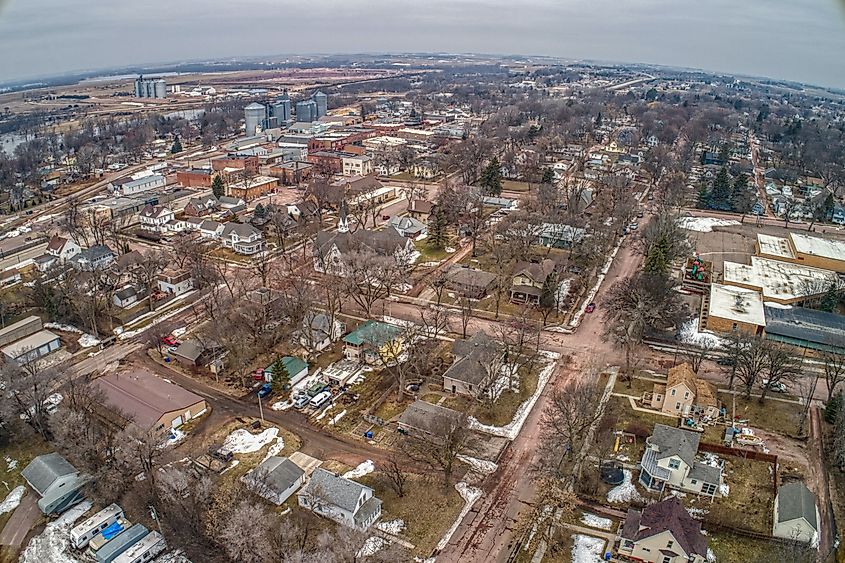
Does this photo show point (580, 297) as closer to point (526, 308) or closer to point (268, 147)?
point (526, 308)

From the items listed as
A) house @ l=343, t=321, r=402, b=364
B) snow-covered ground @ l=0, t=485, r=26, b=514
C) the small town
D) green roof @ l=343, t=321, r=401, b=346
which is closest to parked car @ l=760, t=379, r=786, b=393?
the small town

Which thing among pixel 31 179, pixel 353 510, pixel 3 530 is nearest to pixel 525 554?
pixel 353 510

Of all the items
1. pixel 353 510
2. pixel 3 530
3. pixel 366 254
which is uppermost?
pixel 366 254

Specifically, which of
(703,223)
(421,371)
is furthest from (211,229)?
(703,223)

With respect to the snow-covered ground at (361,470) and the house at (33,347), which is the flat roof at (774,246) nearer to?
the snow-covered ground at (361,470)

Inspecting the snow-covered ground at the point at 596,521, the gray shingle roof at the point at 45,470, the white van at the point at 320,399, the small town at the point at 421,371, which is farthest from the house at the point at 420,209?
the gray shingle roof at the point at 45,470
